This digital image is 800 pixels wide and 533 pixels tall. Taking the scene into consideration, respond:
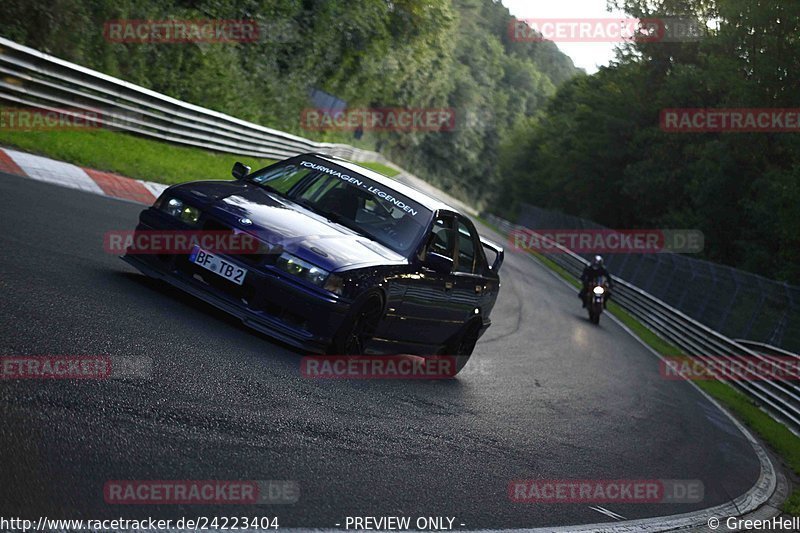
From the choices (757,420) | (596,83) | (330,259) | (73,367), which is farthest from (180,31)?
(596,83)

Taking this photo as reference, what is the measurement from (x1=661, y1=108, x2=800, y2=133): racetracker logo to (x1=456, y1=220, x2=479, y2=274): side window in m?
32.0

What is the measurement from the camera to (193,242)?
7398 millimetres

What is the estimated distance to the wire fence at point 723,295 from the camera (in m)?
20.9

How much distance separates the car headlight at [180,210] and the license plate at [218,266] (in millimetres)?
316

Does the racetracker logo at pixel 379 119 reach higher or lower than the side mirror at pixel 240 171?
higher

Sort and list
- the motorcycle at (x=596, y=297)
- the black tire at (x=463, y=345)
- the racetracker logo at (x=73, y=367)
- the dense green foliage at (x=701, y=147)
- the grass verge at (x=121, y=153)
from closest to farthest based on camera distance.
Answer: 1. the racetracker logo at (x=73, y=367)
2. the black tire at (x=463, y=345)
3. the grass verge at (x=121, y=153)
4. the motorcycle at (x=596, y=297)
5. the dense green foliage at (x=701, y=147)

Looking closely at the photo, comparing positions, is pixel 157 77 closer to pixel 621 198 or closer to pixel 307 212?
pixel 307 212

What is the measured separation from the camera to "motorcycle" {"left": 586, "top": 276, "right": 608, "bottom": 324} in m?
23.5

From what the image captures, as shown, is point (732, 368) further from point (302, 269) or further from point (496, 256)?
point (302, 269)

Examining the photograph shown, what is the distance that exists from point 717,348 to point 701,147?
30.9m

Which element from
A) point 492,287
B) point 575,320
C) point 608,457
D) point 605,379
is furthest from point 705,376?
point 608,457

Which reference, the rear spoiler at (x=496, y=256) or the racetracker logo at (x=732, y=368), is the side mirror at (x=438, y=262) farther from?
the racetracker logo at (x=732, y=368)

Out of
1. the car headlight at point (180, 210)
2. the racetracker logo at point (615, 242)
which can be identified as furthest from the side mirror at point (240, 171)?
the racetracker logo at point (615, 242)

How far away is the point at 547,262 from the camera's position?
156 feet
